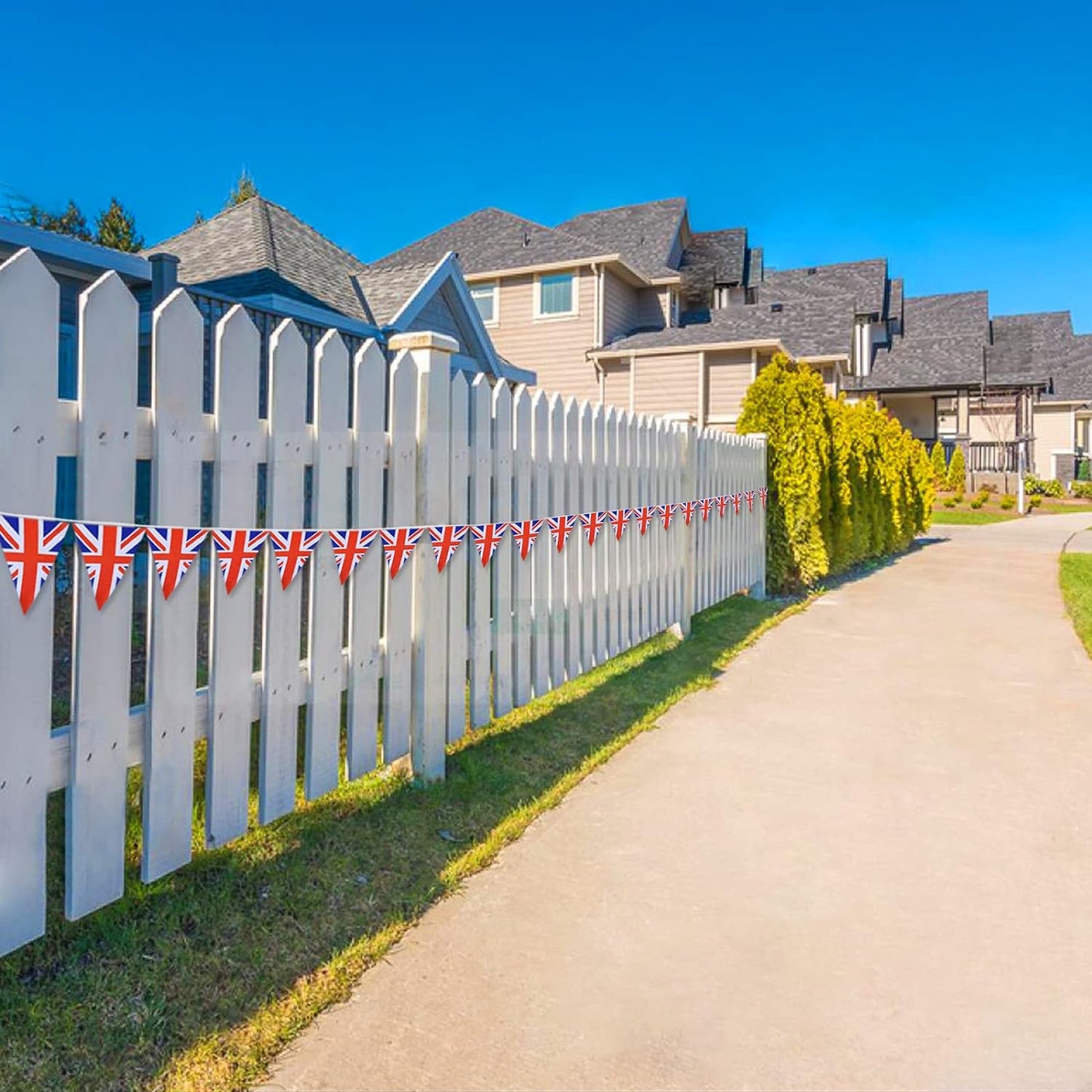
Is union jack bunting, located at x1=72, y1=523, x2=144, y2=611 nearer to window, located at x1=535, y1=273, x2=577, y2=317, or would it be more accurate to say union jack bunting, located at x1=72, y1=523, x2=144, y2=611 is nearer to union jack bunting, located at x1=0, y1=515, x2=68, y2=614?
union jack bunting, located at x1=0, y1=515, x2=68, y2=614

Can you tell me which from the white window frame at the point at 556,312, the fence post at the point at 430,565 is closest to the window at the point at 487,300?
the white window frame at the point at 556,312

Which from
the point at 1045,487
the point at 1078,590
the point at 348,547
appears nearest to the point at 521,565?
the point at 348,547

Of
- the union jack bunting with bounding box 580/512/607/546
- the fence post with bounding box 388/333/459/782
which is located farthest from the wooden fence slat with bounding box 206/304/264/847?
the union jack bunting with bounding box 580/512/607/546

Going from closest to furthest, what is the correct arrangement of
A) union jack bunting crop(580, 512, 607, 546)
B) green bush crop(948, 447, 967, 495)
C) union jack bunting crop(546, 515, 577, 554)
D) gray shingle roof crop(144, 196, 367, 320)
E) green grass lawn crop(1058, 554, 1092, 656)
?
union jack bunting crop(546, 515, 577, 554) → union jack bunting crop(580, 512, 607, 546) → green grass lawn crop(1058, 554, 1092, 656) → gray shingle roof crop(144, 196, 367, 320) → green bush crop(948, 447, 967, 495)

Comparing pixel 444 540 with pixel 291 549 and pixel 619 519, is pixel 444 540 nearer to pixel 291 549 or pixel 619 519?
pixel 291 549

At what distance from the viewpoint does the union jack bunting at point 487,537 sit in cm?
374

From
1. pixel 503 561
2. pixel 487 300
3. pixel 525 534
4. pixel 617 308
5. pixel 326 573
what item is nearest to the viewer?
pixel 326 573

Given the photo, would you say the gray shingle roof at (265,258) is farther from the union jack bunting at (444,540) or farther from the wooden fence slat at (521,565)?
the union jack bunting at (444,540)

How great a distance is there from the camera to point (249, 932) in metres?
2.40

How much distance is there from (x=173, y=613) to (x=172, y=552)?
0.18 m

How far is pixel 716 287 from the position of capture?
25.5 meters

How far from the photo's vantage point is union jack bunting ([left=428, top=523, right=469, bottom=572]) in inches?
135

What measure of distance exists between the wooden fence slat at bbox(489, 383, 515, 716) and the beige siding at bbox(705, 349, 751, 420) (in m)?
17.4

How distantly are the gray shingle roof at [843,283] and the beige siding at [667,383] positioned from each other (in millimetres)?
11337
